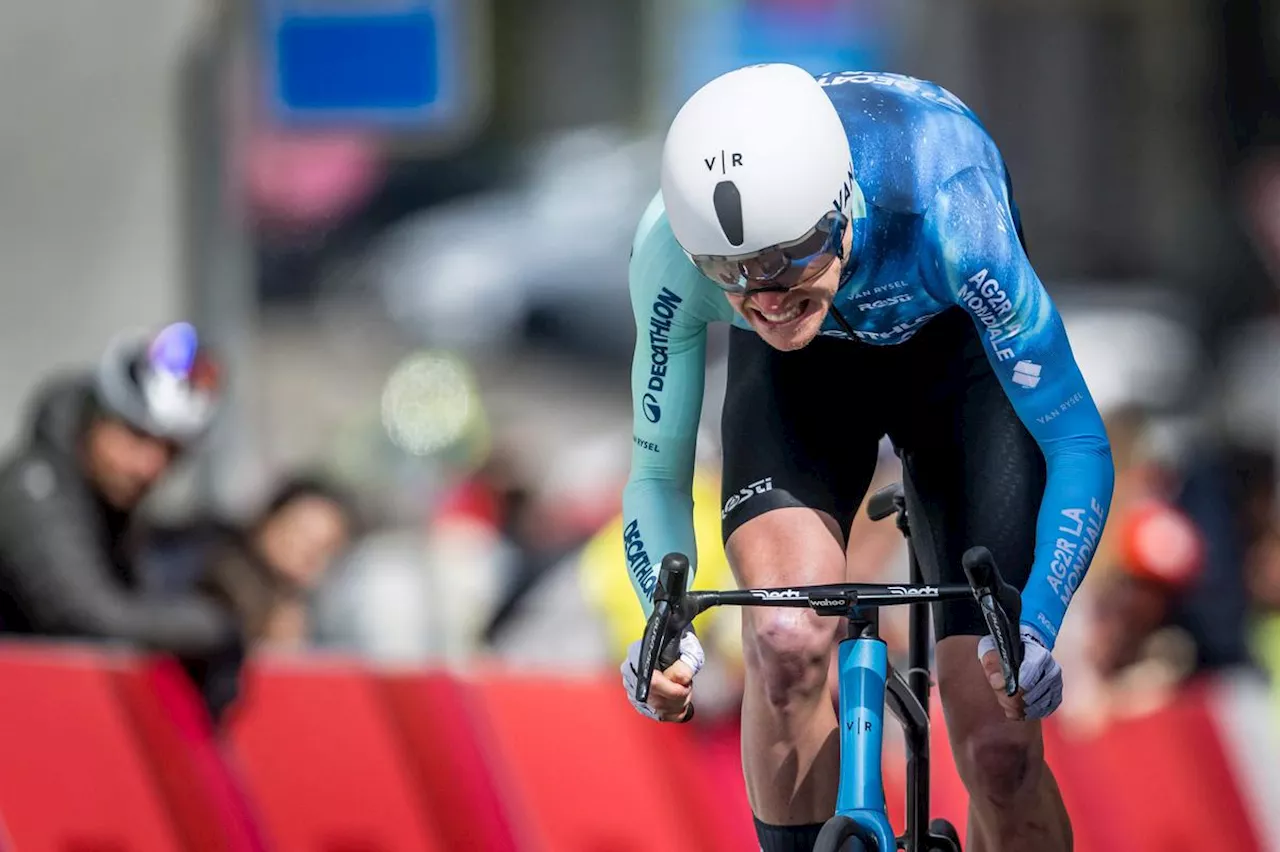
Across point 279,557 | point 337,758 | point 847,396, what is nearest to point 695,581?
point 337,758

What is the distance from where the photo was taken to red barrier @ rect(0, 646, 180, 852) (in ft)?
22.5

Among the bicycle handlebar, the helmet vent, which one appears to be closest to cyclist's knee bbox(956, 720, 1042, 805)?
the bicycle handlebar

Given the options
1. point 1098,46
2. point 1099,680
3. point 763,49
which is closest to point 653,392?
point 1099,680

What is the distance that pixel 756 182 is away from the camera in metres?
4.37

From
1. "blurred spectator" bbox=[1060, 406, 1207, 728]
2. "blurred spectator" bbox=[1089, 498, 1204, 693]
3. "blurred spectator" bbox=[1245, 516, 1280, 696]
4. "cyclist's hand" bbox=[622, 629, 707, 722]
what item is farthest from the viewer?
"blurred spectator" bbox=[1245, 516, 1280, 696]

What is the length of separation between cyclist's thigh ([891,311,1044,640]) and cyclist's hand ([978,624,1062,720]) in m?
0.47

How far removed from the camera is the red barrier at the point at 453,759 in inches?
295

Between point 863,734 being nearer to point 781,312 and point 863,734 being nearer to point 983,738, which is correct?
point 983,738

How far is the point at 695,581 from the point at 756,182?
12.2 feet

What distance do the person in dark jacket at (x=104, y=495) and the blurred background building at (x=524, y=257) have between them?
2.37 feet

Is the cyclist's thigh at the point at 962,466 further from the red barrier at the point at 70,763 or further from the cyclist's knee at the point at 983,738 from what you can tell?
A: the red barrier at the point at 70,763

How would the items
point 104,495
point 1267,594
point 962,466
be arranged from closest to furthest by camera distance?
point 962,466 → point 104,495 → point 1267,594

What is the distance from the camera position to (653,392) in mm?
5066

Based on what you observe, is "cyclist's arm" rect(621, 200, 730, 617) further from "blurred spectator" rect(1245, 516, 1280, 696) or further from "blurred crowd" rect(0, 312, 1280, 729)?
"blurred spectator" rect(1245, 516, 1280, 696)
